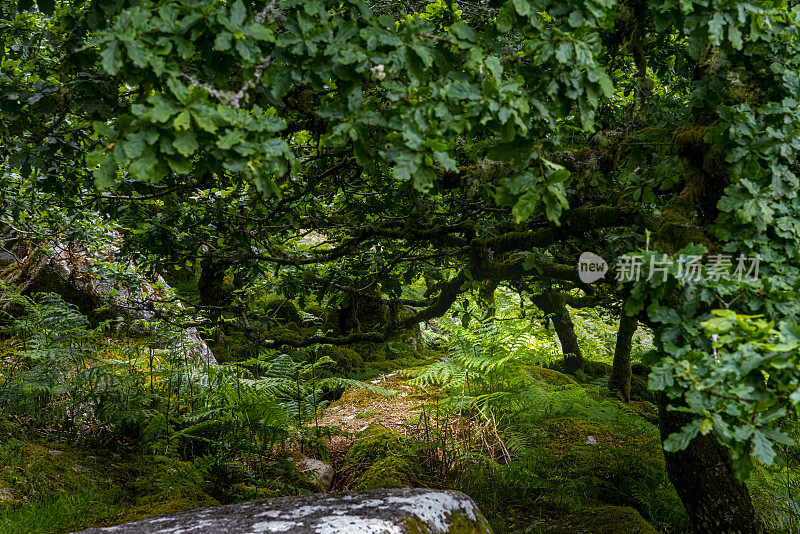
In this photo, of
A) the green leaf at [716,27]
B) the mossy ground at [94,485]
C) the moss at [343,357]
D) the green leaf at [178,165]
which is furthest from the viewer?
the moss at [343,357]

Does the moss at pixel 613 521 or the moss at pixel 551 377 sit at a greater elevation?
the moss at pixel 613 521

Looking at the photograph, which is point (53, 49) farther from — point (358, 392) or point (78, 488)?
point (358, 392)

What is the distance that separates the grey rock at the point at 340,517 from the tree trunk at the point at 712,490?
5.17 feet

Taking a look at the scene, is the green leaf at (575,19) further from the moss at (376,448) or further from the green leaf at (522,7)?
the moss at (376,448)

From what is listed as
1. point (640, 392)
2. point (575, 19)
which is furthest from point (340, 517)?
point (640, 392)

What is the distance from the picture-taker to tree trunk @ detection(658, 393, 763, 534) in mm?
2986

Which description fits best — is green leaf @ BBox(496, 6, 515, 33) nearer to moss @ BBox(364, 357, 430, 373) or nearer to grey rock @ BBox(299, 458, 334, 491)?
grey rock @ BBox(299, 458, 334, 491)

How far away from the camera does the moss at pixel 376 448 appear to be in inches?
170

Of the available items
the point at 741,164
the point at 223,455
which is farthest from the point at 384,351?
the point at 741,164

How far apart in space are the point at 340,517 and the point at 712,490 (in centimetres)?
247

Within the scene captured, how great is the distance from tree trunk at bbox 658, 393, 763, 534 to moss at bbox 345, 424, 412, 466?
2142 millimetres

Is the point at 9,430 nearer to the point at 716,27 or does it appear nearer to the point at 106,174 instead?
the point at 106,174

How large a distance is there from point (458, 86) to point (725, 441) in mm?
1292

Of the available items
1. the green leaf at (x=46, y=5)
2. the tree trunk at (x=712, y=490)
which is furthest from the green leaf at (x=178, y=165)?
the tree trunk at (x=712, y=490)
